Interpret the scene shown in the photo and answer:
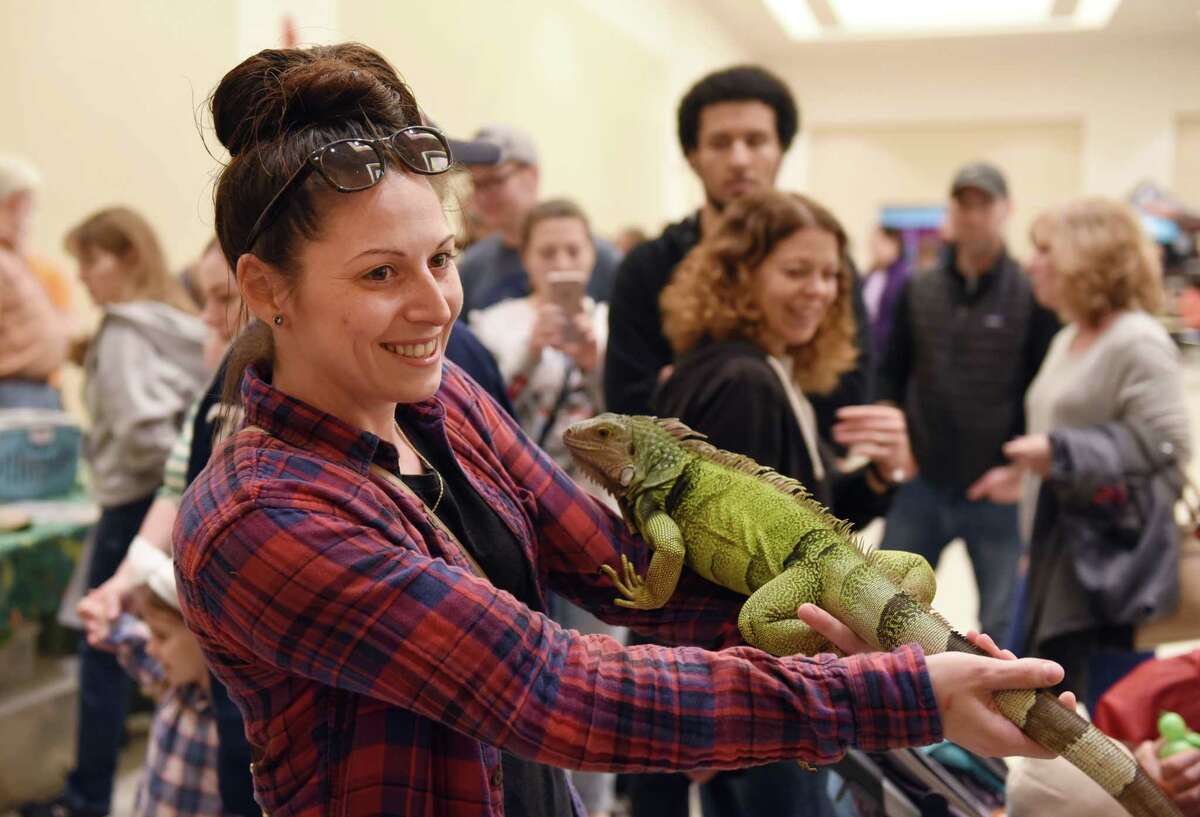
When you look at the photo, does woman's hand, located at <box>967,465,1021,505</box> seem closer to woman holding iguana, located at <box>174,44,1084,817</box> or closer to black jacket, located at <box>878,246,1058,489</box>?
black jacket, located at <box>878,246,1058,489</box>

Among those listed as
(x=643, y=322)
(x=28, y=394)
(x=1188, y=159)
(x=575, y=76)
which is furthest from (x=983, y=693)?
(x=1188, y=159)

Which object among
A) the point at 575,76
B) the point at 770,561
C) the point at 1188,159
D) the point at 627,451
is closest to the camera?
the point at 770,561

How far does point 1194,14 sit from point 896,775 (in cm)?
930

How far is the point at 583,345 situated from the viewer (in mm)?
2746

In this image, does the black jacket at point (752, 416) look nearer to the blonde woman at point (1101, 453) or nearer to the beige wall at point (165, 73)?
the beige wall at point (165, 73)

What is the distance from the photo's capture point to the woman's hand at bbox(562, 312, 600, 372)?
2.72 m

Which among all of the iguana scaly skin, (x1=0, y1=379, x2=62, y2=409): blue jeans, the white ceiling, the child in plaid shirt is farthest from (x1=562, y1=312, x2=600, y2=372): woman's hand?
the white ceiling

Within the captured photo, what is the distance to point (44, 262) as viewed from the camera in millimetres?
4270

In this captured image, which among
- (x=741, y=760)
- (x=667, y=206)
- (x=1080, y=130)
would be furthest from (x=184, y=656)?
(x=1080, y=130)

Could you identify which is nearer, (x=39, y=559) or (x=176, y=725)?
(x=176, y=725)

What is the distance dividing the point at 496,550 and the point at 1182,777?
1.11 metres

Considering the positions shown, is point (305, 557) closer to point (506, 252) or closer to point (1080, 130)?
point (506, 252)

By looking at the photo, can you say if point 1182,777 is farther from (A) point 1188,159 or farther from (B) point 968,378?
(A) point 1188,159

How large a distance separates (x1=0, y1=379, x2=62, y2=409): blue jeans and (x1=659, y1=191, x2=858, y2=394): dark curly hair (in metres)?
2.89
